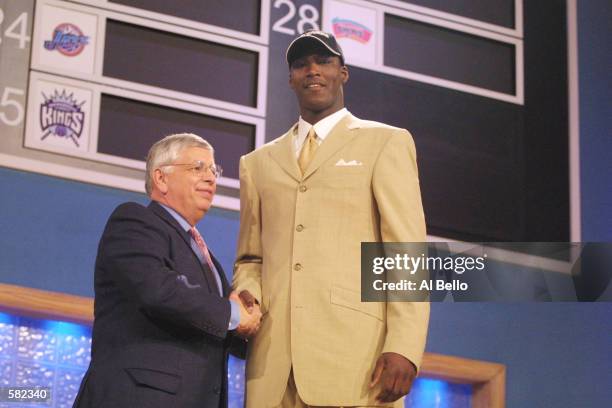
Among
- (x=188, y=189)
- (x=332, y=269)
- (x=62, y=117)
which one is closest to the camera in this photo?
(x=332, y=269)

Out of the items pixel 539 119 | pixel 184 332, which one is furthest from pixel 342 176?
pixel 539 119

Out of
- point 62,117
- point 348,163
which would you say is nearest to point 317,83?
point 348,163

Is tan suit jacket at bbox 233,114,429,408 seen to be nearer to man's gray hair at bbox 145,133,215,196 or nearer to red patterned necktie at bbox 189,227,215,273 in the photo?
red patterned necktie at bbox 189,227,215,273

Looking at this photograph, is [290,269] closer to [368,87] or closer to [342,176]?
[342,176]

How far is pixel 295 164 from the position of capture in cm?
242

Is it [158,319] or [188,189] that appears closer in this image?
[158,319]

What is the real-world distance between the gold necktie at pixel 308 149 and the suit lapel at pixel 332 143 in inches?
1.3

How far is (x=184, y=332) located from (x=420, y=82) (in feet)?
6.27

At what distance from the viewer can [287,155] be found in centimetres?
246

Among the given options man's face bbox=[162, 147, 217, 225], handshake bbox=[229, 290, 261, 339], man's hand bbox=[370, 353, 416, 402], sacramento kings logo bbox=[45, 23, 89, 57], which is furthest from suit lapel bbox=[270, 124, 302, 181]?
sacramento kings logo bbox=[45, 23, 89, 57]

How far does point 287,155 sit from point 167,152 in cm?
28

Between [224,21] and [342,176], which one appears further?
[224,21]

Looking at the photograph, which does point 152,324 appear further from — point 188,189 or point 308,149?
point 308,149

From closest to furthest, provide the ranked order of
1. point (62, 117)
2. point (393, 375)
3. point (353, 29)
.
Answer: point (393, 375) → point (62, 117) → point (353, 29)
